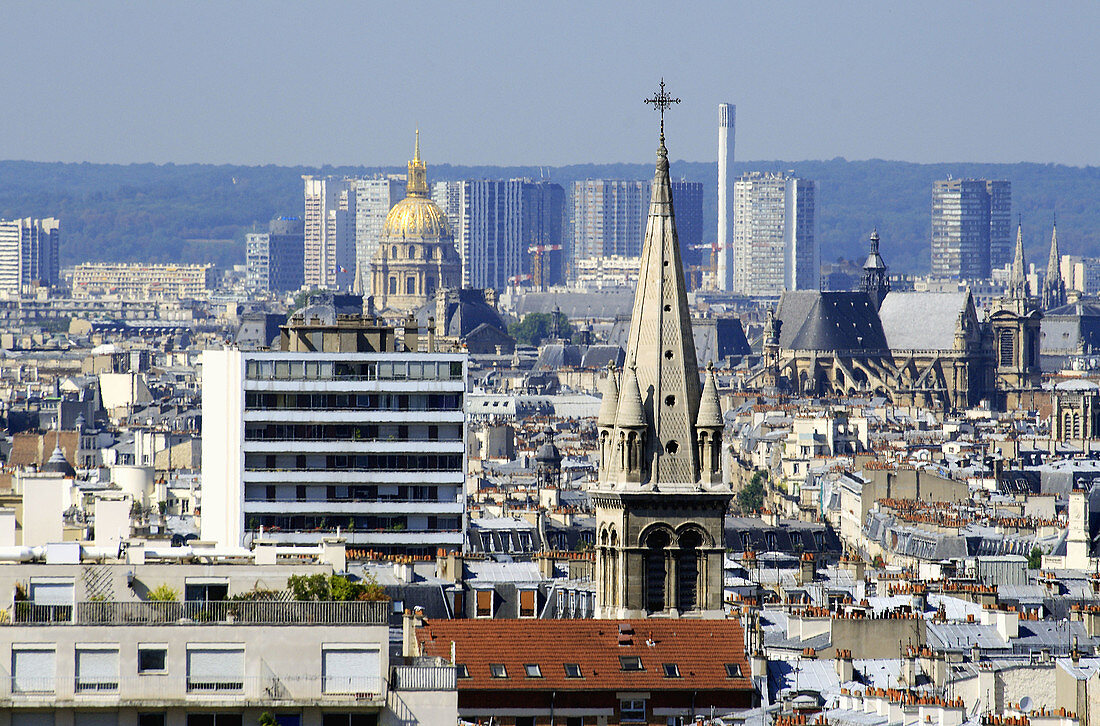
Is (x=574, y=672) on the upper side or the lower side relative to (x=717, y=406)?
lower

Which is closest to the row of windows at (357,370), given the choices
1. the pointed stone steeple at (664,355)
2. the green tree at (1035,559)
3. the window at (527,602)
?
→ the green tree at (1035,559)

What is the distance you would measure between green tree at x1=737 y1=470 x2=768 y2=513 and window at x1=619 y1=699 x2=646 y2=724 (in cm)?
10320

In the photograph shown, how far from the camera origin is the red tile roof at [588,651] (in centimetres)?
5559

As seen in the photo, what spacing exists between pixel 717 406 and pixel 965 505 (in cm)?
7647

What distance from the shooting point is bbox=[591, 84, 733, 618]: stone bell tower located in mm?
64062

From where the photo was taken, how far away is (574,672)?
5603 centimetres

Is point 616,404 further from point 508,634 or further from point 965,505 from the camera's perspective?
point 965,505

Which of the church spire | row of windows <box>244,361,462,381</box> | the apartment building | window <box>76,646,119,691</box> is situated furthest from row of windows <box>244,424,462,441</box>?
window <box>76,646,119,691</box>

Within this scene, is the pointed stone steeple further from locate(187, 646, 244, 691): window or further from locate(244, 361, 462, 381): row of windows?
locate(244, 361, 462, 381): row of windows

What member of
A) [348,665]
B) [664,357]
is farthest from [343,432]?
[348,665]

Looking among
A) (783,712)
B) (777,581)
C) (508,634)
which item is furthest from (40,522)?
(777,581)

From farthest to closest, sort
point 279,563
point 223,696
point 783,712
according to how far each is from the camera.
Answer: point 783,712
point 279,563
point 223,696

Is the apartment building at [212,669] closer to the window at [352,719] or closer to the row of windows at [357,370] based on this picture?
the window at [352,719]

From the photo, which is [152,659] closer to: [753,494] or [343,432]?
[343,432]
